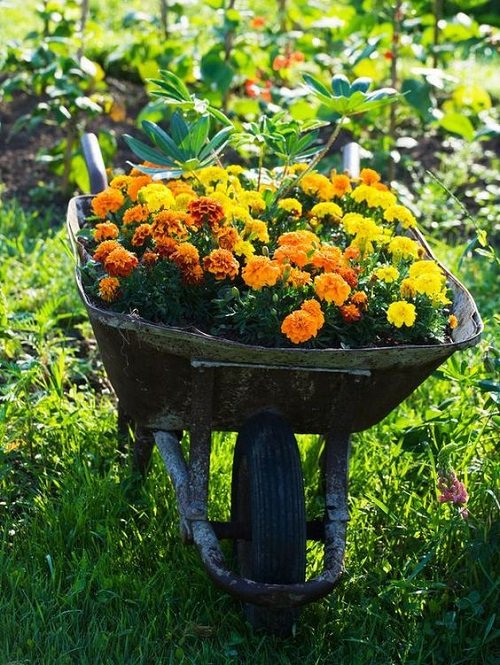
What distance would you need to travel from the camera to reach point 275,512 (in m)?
2.06

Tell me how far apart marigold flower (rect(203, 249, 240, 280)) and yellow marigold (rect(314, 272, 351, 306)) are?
19 cm

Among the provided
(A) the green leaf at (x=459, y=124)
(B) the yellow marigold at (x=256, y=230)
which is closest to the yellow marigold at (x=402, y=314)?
(B) the yellow marigold at (x=256, y=230)

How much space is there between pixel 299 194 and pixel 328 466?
833 millimetres

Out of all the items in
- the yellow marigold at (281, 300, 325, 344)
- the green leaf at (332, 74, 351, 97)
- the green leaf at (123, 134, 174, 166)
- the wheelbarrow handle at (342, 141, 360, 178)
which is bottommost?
the wheelbarrow handle at (342, 141, 360, 178)

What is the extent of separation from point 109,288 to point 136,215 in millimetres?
264

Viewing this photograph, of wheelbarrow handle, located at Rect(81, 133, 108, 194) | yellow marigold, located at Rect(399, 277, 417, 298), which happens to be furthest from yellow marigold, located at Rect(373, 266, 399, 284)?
wheelbarrow handle, located at Rect(81, 133, 108, 194)

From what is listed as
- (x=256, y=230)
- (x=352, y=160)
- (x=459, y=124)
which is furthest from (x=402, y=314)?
(x=459, y=124)

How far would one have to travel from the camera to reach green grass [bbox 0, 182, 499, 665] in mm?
2141

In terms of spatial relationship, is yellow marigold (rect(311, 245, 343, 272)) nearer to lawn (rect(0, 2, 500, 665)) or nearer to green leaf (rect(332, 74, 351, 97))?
lawn (rect(0, 2, 500, 665))

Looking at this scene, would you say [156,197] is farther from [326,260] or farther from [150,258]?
[326,260]

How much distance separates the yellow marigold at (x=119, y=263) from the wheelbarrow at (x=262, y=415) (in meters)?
0.08

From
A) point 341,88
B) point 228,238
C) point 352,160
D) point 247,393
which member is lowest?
point 247,393

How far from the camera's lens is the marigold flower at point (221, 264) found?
7.01 feet

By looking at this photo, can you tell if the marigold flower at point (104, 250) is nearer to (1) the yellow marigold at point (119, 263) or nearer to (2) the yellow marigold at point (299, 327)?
(1) the yellow marigold at point (119, 263)
